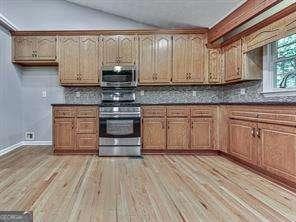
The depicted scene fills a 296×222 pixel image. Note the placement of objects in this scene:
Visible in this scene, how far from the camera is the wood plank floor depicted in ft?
8.97

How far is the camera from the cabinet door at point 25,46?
20.8 feet

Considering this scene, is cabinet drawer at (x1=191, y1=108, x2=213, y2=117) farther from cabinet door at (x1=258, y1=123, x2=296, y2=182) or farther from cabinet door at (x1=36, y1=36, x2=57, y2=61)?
cabinet door at (x1=36, y1=36, x2=57, y2=61)

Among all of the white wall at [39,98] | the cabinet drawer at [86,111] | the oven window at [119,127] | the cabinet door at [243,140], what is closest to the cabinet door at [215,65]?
the cabinet door at [243,140]

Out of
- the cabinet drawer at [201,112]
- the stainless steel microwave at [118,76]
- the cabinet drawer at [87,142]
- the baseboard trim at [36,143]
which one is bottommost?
the baseboard trim at [36,143]

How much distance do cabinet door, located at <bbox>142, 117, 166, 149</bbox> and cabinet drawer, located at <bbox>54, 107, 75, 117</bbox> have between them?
1.33 metres

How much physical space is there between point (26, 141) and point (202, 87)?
3.93m

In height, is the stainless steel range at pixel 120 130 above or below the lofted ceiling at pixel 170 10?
below

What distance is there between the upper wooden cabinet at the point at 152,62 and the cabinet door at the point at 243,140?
1705mm

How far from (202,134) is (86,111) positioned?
2.17 metres

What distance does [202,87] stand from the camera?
21.7 ft

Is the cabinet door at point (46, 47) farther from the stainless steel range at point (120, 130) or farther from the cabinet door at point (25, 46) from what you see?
the stainless steel range at point (120, 130)

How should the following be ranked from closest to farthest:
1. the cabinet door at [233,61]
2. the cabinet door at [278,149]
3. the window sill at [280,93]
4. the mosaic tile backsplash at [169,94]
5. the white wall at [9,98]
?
the cabinet door at [278,149], the window sill at [280,93], the cabinet door at [233,61], the white wall at [9,98], the mosaic tile backsplash at [169,94]

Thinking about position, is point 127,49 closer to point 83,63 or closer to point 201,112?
point 83,63

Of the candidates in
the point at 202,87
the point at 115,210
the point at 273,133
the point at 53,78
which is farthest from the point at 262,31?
the point at 53,78
